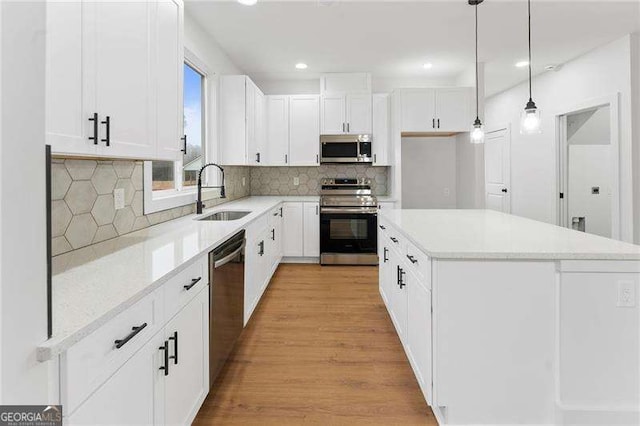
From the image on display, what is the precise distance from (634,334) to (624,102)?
11.7 ft

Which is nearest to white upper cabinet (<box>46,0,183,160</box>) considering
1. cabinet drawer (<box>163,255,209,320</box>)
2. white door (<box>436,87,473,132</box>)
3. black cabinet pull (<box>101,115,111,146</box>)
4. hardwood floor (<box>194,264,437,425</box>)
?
black cabinet pull (<box>101,115,111,146</box>)

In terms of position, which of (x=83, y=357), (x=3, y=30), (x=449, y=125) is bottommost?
(x=83, y=357)

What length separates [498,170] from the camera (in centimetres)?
704

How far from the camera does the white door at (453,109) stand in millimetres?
5125

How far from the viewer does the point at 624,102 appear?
4223 millimetres

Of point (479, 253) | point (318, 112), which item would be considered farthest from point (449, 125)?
point (479, 253)

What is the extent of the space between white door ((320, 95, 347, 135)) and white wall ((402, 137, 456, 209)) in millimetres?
1095

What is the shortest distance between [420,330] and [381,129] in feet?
12.6

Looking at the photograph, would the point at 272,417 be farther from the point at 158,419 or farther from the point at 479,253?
the point at 479,253

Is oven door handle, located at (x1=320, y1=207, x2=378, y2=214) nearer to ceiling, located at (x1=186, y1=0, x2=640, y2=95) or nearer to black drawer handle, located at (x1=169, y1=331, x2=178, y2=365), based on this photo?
ceiling, located at (x1=186, y1=0, x2=640, y2=95)

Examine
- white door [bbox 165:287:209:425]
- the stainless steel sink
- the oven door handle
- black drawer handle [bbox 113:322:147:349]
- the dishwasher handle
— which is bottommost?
white door [bbox 165:287:209:425]

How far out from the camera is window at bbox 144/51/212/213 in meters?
2.81

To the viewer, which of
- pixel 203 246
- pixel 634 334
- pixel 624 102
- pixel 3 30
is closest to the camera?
pixel 3 30

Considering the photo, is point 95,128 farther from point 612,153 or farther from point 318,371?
point 612,153
